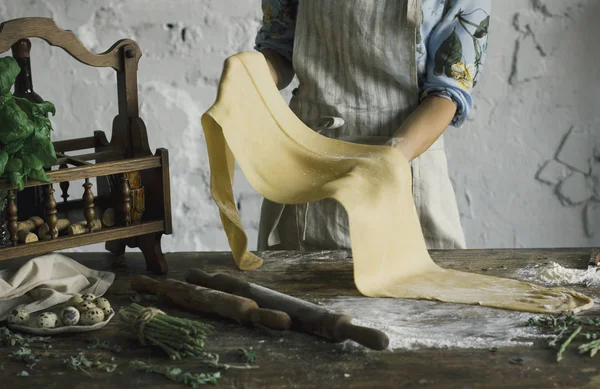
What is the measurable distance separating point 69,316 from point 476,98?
→ 81.8 inches

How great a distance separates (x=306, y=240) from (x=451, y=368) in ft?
2.41

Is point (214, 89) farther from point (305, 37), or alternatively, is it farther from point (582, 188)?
point (582, 188)

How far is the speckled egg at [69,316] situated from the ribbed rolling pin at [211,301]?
0.16m

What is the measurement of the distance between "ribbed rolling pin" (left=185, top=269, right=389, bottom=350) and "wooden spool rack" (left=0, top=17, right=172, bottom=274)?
173 mm

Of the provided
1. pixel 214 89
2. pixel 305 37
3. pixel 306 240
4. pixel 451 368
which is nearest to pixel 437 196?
pixel 306 240

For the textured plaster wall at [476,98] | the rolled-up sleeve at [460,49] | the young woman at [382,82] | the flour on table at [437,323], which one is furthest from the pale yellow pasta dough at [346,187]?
the textured plaster wall at [476,98]

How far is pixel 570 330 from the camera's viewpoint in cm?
121

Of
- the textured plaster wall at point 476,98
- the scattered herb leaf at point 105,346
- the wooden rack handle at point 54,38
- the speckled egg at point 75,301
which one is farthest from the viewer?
the textured plaster wall at point 476,98

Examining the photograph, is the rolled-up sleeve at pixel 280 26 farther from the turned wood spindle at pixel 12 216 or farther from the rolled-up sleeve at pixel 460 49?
the turned wood spindle at pixel 12 216

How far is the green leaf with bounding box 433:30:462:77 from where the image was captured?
1686mm

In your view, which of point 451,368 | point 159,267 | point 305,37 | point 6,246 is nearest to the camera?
point 451,368

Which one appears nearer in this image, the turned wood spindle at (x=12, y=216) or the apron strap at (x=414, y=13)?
the turned wood spindle at (x=12, y=216)

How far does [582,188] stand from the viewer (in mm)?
3012

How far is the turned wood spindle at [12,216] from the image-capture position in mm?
1331
